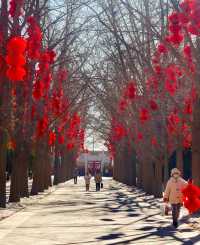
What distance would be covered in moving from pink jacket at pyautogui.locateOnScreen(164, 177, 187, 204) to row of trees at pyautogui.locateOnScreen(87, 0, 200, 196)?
329 cm

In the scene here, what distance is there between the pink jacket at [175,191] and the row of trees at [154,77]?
130 inches

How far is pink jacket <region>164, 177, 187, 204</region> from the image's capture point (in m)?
18.4

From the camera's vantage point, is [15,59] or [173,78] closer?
[15,59]

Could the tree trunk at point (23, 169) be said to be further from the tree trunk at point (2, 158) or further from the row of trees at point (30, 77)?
the tree trunk at point (2, 158)

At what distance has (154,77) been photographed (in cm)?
2705

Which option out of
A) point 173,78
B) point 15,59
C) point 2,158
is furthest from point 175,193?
point 2,158

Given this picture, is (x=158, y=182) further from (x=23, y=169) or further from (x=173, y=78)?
(x=173, y=78)

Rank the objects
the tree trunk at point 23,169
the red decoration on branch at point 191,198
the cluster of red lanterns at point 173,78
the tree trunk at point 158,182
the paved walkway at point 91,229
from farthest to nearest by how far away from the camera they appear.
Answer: the tree trunk at point 158,182 → the tree trunk at point 23,169 → the red decoration on branch at point 191,198 → the cluster of red lanterns at point 173,78 → the paved walkway at point 91,229

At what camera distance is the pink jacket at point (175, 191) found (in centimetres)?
1838

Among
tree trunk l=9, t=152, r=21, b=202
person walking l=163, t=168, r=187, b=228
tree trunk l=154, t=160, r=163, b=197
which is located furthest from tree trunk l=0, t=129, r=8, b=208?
tree trunk l=154, t=160, r=163, b=197

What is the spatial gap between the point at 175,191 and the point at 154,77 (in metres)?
9.42

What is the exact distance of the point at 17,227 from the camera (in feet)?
61.0

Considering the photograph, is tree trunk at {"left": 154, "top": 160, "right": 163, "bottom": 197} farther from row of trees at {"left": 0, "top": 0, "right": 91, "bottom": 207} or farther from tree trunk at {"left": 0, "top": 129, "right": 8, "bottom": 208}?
tree trunk at {"left": 0, "top": 129, "right": 8, "bottom": 208}

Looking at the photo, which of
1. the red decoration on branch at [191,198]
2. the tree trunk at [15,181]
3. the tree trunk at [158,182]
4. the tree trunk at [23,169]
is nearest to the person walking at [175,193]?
the red decoration on branch at [191,198]
